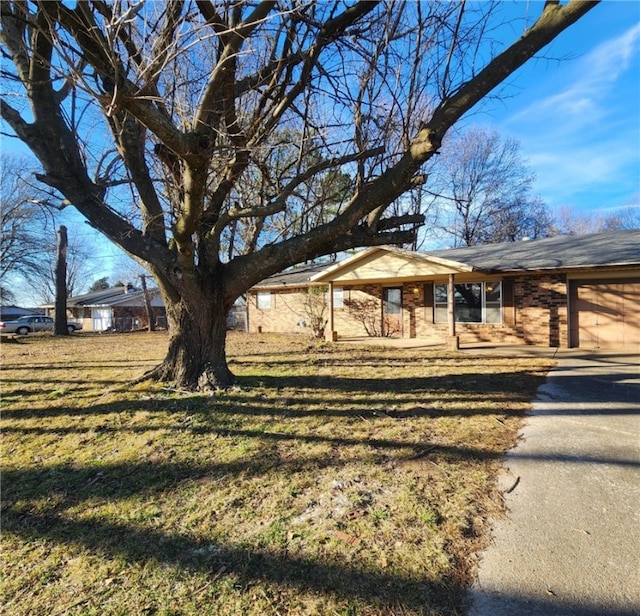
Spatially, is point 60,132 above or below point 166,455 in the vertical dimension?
above

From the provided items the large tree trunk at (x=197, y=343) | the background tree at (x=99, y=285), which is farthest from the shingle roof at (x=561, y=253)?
the background tree at (x=99, y=285)

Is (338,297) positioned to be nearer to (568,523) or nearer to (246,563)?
(568,523)

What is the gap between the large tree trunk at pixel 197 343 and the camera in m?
6.43

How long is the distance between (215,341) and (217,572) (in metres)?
4.48

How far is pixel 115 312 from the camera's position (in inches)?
1423

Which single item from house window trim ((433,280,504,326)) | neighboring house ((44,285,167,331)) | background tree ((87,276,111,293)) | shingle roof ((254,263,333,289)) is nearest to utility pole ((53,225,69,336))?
neighboring house ((44,285,167,331))

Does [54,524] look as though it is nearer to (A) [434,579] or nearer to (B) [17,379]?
(A) [434,579]

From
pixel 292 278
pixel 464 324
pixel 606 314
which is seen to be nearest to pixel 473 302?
pixel 464 324

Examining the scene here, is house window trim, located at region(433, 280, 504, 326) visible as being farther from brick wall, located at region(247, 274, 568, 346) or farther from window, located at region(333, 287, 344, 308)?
window, located at region(333, 287, 344, 308)

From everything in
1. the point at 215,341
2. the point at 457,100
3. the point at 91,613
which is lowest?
the point at 91,613

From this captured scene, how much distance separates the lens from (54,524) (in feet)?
10.2

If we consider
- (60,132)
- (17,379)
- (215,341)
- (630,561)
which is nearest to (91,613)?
(630,561)

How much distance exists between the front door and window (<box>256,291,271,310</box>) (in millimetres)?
7019

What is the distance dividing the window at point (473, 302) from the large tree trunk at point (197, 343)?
10122 millimetres
